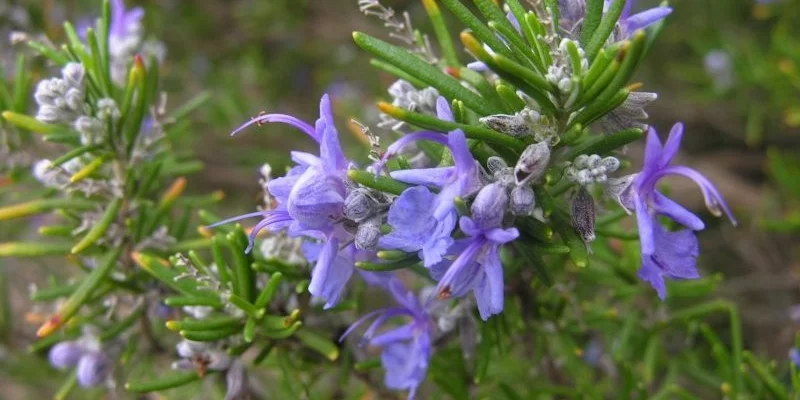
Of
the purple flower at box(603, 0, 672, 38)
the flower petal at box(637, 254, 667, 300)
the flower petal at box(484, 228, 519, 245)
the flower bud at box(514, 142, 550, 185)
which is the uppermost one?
the purple flower at box(603, 0, 672, 38)

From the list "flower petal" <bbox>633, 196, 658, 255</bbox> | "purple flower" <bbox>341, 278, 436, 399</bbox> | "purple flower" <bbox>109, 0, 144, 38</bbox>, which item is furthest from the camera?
A: "purple flower" <bbox>109, 0, 144, 38</bbox>

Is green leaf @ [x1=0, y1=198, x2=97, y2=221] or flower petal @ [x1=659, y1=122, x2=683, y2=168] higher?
flower petal @ [x1=659, y1=122, x2=683, y2=168]

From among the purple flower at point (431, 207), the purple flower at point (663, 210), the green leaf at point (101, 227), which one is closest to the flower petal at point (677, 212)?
the purple flower at point (663, 210)

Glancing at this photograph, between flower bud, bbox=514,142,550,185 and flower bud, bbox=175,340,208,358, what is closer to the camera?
flower bud, bbox=514,142,550,185

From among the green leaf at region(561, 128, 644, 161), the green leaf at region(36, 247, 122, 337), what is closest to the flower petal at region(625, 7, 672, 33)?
the green leaf at region(561, 128, 644, 161)

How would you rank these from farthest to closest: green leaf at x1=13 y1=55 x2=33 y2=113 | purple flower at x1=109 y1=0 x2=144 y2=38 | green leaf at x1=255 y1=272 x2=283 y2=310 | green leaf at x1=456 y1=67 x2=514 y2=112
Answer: purple flower at x1=109 y1=0 x2=144 y2=38
green leaf at x1=13 y1=55 x2=33 y2=113
green leaf at x1=255 y1=272 x2=283 y2=310
green leaf at x1=456 y1=67 x2=514 y2=112

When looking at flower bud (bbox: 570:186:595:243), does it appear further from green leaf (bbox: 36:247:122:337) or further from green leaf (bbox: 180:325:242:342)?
green leaf (bbox: 36:247:122:337)

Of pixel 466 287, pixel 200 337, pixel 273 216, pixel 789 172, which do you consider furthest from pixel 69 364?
pixel 789 172
